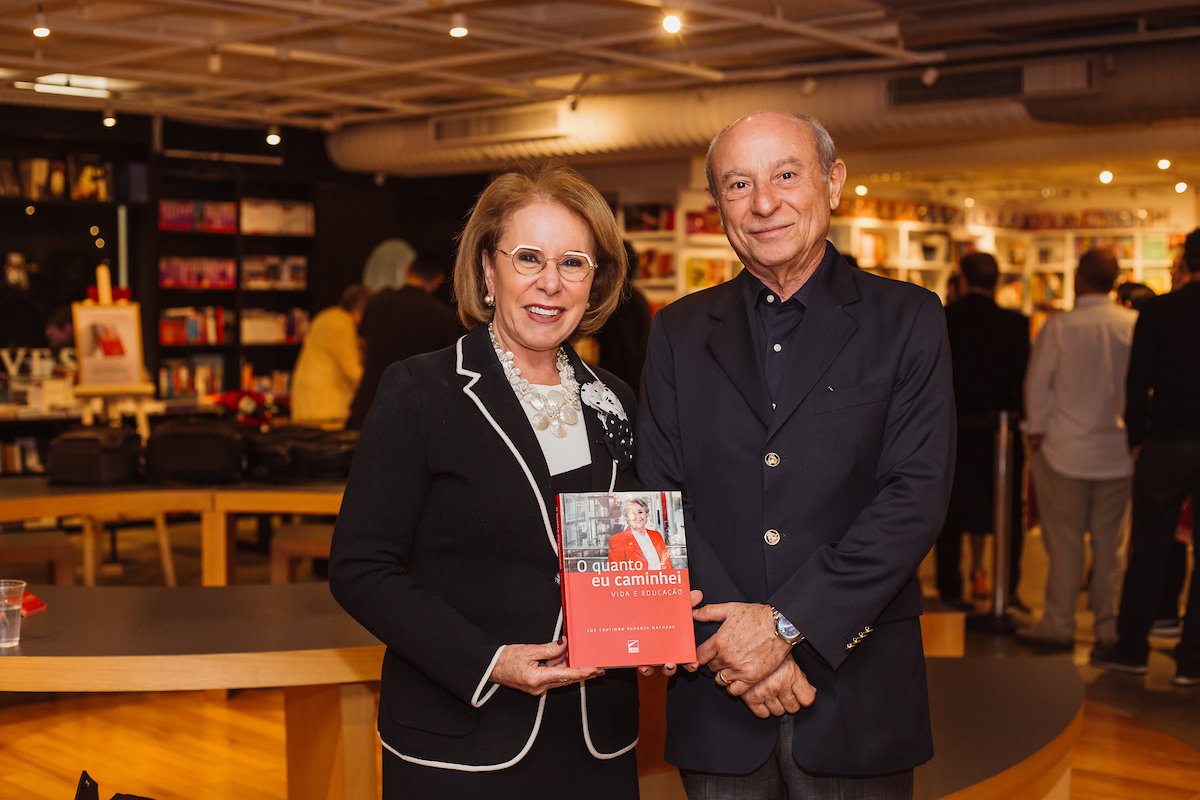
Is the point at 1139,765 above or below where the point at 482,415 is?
below

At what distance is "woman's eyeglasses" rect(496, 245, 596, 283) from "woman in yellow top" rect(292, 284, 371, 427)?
18.1 feet

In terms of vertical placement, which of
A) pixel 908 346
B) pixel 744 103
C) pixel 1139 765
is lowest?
pixel 1139 765

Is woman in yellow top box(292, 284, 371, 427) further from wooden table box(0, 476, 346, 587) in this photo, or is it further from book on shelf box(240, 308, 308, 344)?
book on shelf box(240, 308, 308, 344)

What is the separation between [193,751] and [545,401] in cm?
289

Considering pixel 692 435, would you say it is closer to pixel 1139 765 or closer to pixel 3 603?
pixel 3 603

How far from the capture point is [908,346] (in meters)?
1.63

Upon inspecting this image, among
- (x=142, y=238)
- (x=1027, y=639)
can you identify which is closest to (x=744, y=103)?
(x=1027, y=639)

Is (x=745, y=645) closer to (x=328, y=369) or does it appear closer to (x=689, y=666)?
(x=689, y=666)

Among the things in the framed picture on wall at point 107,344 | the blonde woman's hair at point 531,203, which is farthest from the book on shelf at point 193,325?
the blonde woman's hair at point 531,203

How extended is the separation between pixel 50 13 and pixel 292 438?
11.2 feet

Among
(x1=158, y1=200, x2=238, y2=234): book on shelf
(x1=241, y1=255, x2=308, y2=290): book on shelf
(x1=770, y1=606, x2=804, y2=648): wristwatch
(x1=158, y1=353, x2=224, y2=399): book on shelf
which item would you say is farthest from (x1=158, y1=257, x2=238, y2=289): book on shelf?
(x1=770, y1=606, x2=804, y2=648): wristwatch

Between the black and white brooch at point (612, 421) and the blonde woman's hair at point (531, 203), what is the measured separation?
0.13 metres

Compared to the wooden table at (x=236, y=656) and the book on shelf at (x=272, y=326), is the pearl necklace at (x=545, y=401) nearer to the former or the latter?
the wooden table at (x=236, y=656)

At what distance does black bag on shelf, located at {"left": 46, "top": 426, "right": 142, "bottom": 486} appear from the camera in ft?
14.2
